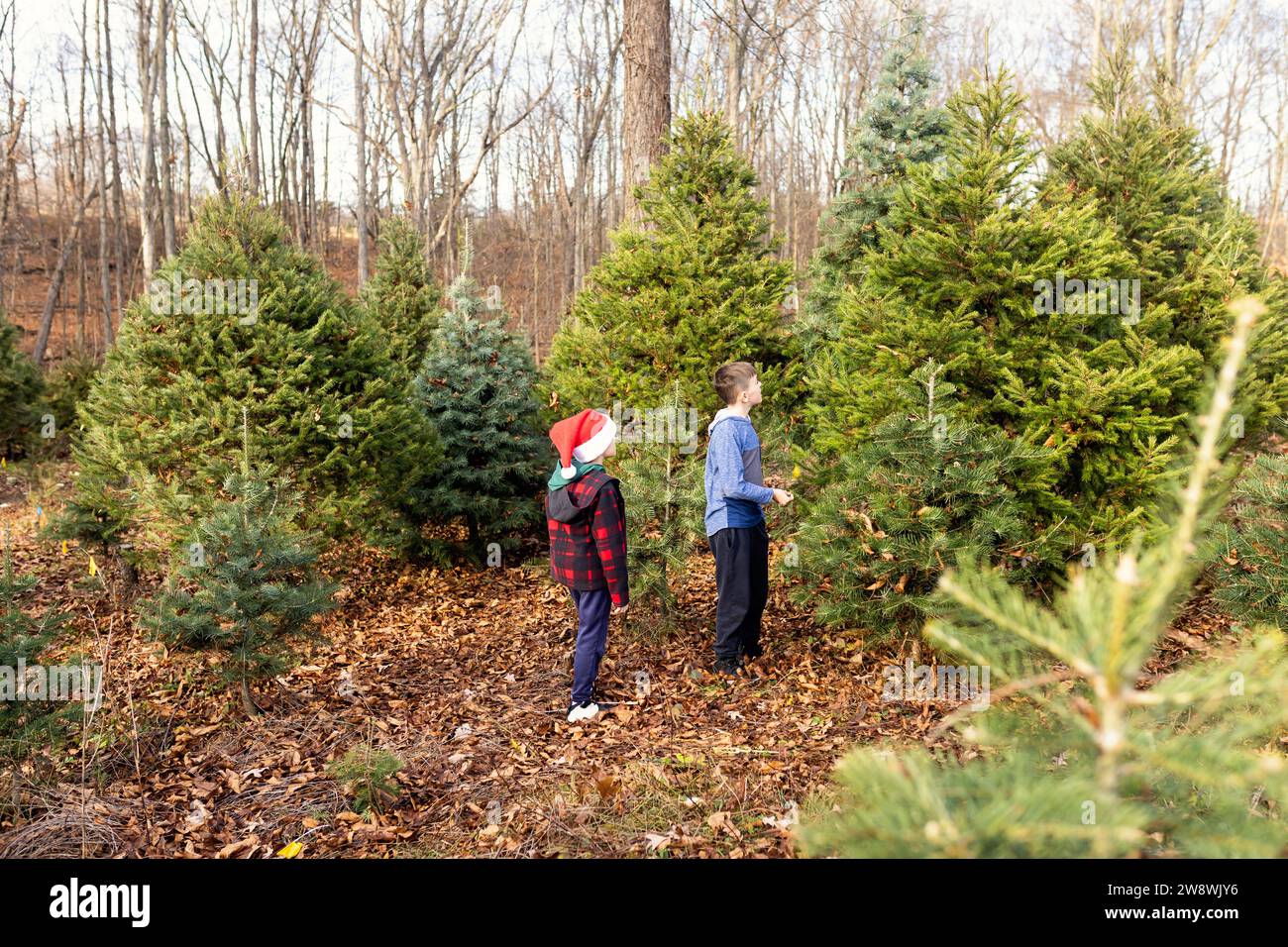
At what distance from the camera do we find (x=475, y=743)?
4605 millimetres

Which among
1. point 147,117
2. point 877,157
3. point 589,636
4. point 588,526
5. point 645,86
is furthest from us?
point 147,117

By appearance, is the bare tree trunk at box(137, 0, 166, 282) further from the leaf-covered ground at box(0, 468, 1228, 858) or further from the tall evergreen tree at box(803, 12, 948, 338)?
the tall evergreen tree at box(803, 12, 948, 338)

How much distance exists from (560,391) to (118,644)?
14.6 feet

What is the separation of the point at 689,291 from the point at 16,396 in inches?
485

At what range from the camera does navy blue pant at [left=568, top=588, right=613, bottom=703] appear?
4.77m

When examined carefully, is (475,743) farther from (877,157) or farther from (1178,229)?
(1178,229)

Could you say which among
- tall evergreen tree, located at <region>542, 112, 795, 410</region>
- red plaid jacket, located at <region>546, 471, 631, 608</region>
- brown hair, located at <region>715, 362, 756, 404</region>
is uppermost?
tall evergreen tree, located at <region>542, 112, 795, 410</region>

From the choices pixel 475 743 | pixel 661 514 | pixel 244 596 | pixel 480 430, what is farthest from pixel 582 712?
pixel 480 430

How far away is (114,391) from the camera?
21.8 ft

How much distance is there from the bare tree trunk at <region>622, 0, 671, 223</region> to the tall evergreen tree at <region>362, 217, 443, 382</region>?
513cm

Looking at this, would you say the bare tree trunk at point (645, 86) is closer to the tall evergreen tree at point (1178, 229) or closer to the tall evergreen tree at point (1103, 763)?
the tall evergreen tree at point (1178, 229)

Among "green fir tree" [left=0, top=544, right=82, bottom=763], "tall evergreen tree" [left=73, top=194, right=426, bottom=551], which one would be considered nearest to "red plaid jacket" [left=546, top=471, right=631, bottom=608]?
"green fir tree" [left=0, top=544, right=82, bottom=763]

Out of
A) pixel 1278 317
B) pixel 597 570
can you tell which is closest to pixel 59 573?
pixel 597 570

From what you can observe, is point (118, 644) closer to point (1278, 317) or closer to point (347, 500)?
point (347, 500)
